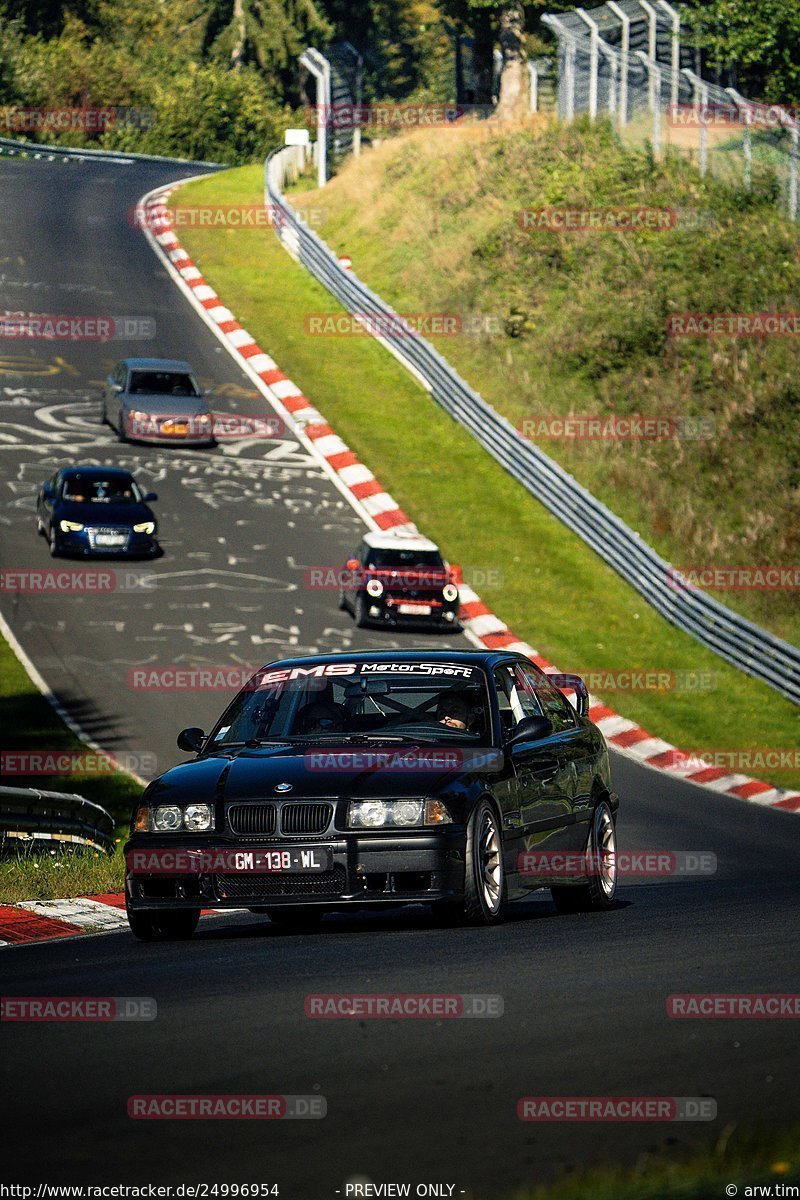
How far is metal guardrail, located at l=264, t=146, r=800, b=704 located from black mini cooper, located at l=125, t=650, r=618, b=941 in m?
15.8

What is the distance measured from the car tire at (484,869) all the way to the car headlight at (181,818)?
1.35 meters

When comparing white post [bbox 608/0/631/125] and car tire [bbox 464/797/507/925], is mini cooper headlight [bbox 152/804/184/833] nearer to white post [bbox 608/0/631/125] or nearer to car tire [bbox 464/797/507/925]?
car tire [bbox 464/797/507/925]

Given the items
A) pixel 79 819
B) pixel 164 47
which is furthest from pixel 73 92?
pixel 79 819

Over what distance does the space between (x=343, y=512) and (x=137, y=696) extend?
937 cm

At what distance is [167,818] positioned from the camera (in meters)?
9.55

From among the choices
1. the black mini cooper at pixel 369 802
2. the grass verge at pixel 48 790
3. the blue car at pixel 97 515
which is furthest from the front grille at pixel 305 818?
the blue car at pixel 97 515

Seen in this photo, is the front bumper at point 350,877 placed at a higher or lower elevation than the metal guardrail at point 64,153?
higher

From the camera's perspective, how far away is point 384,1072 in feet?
19.5

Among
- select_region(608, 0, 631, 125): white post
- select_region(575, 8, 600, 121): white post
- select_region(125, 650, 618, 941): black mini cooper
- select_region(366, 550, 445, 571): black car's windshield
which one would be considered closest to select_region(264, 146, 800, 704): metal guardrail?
select_region(366, 550, 445, 571): black car's windshield

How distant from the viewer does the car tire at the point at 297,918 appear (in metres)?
10.1

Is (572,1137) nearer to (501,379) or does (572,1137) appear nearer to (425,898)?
(425,898)

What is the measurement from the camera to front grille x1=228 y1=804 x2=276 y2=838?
9.36m

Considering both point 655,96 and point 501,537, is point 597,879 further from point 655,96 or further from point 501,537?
point 655,96

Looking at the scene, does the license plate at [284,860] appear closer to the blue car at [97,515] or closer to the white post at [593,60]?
the blue car at [97,515]
